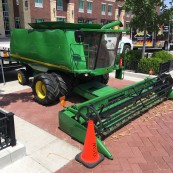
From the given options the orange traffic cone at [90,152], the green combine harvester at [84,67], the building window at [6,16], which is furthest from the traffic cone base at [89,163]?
the building window at [6,16]

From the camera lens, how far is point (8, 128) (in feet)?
12.9

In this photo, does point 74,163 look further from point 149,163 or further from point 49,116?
point 49,116

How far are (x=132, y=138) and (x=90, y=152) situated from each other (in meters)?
1.34

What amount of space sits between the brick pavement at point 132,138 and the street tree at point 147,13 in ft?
16.6

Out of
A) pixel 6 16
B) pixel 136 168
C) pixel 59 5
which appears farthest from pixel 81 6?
pixel 136 168

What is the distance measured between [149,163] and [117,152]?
2.10 ft

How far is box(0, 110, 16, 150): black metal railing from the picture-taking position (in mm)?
3854

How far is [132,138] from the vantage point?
4.89 m

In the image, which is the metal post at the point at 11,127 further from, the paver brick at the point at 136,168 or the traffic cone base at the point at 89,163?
the paver brick at the point at 136,168

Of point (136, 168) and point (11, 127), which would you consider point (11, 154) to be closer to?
point (11, 127)

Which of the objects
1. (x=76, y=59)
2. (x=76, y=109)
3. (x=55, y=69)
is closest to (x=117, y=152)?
(x=76, y=109)

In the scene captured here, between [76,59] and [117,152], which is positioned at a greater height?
[76,59]

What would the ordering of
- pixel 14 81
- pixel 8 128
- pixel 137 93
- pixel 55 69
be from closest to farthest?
1. pixel 8 128
2. pixel 137 93
3. pixel 55 69
4. pixel 14 81

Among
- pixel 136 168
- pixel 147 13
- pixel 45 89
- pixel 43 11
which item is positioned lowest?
pixel 136 168
